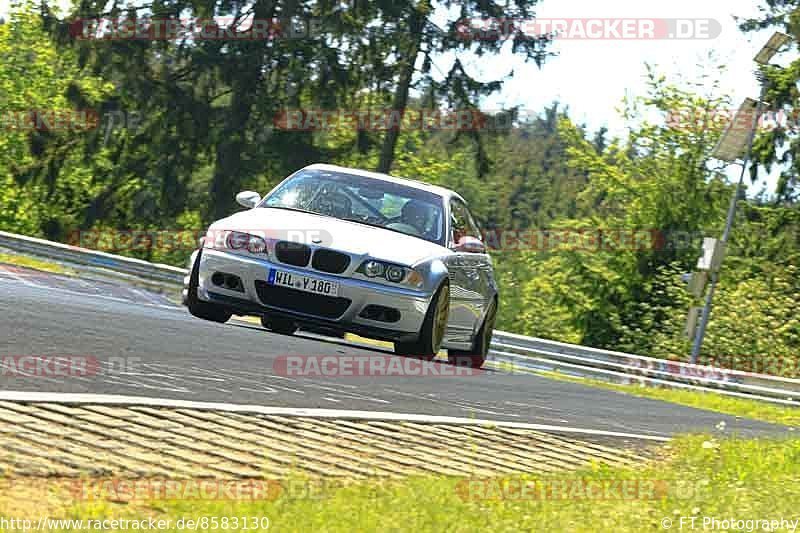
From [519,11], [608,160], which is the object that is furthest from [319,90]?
[608,160]

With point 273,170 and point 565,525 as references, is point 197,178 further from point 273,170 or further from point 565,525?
point 565,525

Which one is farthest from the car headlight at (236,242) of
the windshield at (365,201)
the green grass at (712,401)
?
the green grass at (712,401)

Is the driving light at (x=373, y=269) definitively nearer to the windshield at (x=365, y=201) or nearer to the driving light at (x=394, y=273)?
the driving light at (x=394, y=273)

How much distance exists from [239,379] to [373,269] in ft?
5.88

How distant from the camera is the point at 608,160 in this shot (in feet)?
197

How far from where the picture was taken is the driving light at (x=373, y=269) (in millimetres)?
11141

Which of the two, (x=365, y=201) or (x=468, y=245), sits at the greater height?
(x=365, y=201)

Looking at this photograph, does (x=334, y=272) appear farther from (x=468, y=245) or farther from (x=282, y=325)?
(x=468, y=245)

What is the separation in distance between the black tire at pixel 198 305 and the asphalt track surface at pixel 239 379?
0.96 feet

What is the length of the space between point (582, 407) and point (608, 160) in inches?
1872

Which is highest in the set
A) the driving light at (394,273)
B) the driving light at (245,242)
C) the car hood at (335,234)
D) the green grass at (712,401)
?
the car hood at (335,234)

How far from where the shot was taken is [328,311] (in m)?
11.1

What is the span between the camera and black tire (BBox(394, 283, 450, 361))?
11375 mm

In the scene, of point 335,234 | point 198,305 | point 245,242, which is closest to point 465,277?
point 335,234
